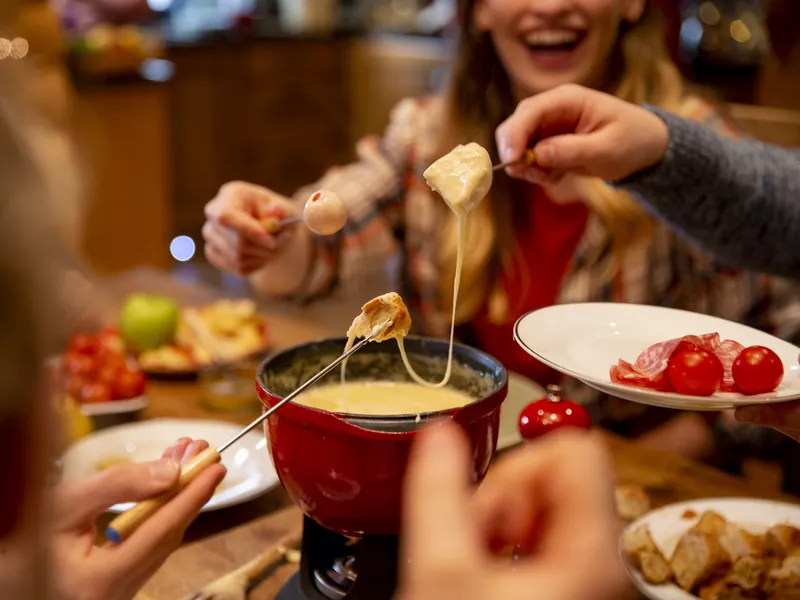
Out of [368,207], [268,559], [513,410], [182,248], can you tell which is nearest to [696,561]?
[513,410]

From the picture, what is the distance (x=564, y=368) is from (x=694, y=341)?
0.53ft

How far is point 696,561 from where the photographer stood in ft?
3.06

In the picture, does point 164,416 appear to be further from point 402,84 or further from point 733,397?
point 402,84

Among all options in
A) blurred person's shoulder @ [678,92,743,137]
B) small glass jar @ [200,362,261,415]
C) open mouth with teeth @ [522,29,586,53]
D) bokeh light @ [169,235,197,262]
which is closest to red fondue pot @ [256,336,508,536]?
small glass jar @ [200,362,261,415]

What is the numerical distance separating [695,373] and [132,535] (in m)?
0.51

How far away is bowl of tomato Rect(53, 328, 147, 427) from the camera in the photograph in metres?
1.41

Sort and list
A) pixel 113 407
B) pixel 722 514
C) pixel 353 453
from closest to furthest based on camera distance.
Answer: pixel 353 453 → pixel 722 514 → pixel 113 407

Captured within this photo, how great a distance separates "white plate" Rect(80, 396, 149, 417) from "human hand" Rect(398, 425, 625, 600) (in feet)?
3.24

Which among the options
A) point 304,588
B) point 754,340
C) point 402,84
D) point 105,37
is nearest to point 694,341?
point 754,340

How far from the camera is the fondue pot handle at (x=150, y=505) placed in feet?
2.00

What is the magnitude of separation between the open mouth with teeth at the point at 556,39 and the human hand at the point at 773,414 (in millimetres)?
828

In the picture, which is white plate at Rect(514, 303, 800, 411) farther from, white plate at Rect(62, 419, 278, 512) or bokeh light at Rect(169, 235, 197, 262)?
bokeh light at Rect(169, 235, 197, 262)

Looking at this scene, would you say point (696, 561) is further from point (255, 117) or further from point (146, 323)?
point (255, 117)

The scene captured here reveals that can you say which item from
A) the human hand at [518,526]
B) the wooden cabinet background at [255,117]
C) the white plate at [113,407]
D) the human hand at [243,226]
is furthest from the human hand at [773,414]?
the wooden cabinet background at [255,117]
